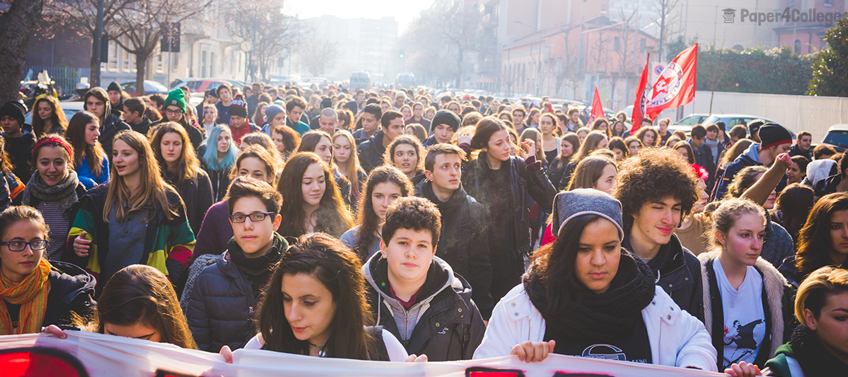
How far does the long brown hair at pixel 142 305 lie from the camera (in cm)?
306

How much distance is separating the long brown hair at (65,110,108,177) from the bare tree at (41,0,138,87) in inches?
470

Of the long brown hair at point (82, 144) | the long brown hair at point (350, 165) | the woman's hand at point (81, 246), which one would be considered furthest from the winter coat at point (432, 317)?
the long brown hair at point (82, 144)

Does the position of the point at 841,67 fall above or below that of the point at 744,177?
above

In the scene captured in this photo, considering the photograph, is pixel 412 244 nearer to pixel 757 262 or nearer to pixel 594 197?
pixel 594 197


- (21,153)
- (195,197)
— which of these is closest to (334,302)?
(195,197)

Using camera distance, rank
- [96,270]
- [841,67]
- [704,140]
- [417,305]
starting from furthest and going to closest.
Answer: [841,67] < [704,140] < [96,270] < [417,305]

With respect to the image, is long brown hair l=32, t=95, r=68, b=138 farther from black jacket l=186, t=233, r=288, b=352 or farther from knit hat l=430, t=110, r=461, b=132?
black jacket l=186, t=233, r=288, b=352

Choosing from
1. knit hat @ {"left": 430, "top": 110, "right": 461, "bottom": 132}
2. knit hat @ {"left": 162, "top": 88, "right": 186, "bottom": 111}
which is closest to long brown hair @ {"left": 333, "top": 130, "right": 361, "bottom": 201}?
knit hat @ {"left": 430, "top": 110, "right": 461, "bottom": 132}

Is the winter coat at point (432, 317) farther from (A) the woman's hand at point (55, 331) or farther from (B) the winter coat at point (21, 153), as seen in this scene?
(B) the winter coat at point (21, 153)

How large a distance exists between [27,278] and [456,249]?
2.72 meters

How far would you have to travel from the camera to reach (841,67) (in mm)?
26047

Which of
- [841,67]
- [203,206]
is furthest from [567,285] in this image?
[841,67]

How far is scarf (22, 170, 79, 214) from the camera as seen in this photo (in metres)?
5.45

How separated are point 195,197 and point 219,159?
5.17ft
